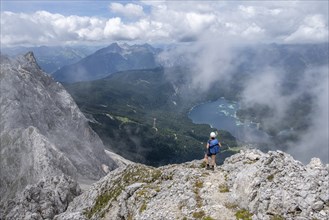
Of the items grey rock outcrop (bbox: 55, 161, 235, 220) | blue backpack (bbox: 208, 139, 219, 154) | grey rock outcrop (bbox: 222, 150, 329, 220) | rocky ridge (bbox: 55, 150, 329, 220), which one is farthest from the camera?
blue backpack (bbox: 208, 139, 219, 154)

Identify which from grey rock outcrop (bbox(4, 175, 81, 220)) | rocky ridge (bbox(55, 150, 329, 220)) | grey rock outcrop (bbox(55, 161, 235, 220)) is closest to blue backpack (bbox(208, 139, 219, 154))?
A: rocky ridge (bbox(55, 150, 329, 220))

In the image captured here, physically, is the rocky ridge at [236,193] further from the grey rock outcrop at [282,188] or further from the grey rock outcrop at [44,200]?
the grey rock outcrop at [44,200]

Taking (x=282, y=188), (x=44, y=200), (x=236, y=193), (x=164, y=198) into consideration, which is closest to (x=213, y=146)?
(x=236, y=193)

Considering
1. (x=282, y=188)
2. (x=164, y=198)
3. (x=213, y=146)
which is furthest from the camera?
(x=213, y=146)

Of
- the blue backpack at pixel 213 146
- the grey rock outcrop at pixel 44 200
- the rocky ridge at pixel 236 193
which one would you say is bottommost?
the grey rock outcrop at pixel 44 200

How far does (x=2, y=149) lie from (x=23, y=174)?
22.7 meters

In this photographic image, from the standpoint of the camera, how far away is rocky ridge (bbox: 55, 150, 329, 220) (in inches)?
1414

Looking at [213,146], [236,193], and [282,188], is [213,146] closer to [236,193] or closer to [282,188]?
[236,193]

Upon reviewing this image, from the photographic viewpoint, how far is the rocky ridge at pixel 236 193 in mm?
35906

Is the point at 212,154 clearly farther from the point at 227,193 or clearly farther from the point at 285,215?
the point at 285,215

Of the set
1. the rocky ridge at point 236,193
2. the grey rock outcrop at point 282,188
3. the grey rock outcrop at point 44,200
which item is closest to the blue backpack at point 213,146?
the rocky ridge at point 236,193

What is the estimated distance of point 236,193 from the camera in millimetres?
41219

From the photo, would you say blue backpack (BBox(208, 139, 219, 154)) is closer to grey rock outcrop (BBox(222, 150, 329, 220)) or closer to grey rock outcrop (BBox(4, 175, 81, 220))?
grey rock outcrop (BBox(222, 150, 329, 220))

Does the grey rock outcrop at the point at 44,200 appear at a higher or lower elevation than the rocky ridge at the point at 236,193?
lower
